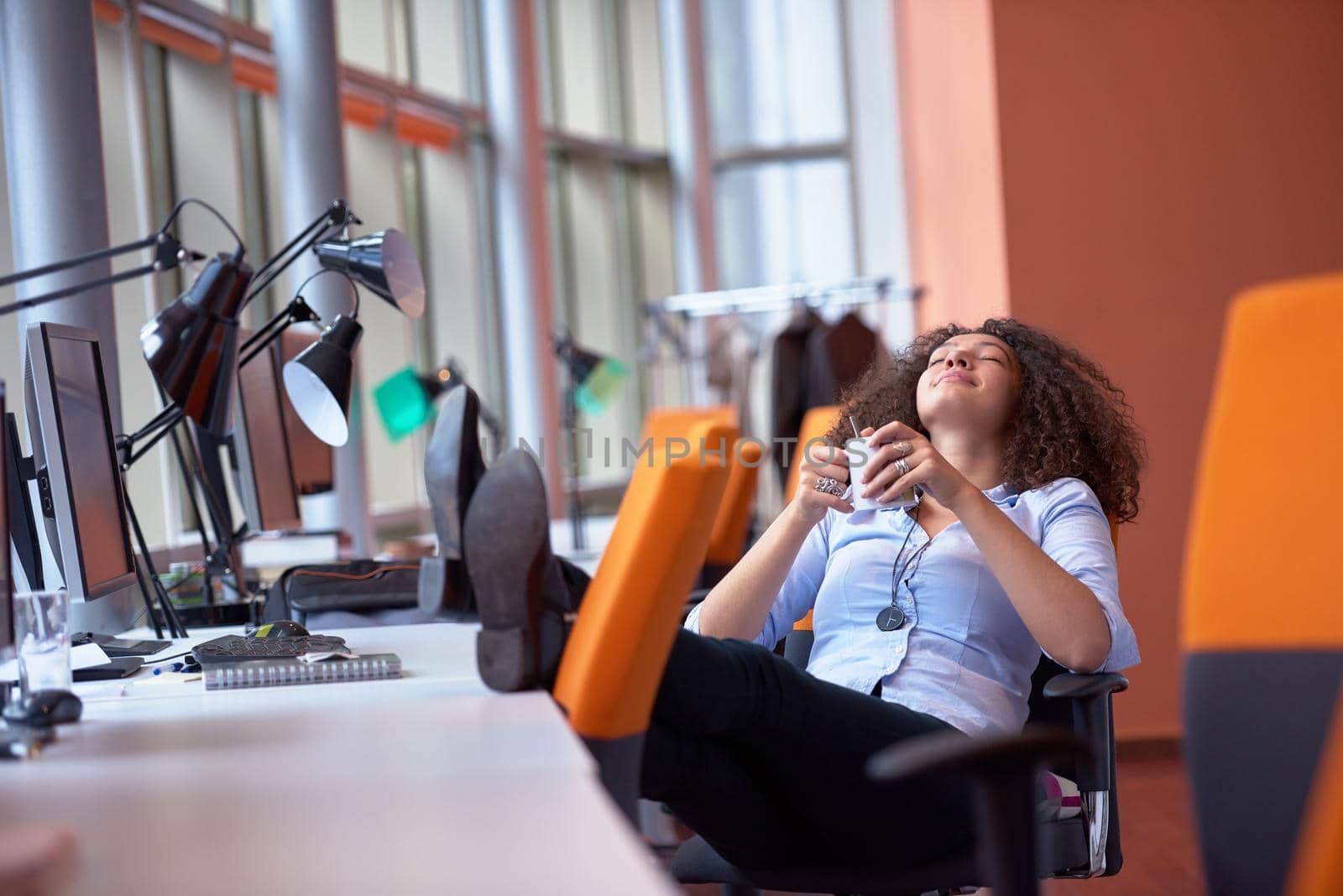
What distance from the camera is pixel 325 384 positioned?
7.00 feet

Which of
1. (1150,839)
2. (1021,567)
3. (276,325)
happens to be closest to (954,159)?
(1150,839)

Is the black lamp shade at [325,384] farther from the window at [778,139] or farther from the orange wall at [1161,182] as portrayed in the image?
the window at [778,139]

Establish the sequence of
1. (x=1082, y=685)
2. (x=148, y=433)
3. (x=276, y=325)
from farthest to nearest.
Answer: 1. (x=276, y=325)
2. (x=148, y=433)
3. (x=1082, y=685)

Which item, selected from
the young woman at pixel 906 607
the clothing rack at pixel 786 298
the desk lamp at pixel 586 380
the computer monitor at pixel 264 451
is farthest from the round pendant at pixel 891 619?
the clothing rack at pixel 786 298

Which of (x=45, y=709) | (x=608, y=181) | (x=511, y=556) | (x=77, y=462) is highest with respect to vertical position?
(x=608, y=181)

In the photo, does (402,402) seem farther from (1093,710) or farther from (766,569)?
(1093,710)

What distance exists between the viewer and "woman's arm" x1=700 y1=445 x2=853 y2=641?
1944 millimetres

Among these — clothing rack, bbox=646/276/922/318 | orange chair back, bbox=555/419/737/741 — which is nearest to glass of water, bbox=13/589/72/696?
orange chair back, bbox=555/419/737/741

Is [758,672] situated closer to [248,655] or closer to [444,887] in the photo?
[248,655]

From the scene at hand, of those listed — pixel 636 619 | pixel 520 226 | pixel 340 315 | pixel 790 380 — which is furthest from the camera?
pixel 520 226

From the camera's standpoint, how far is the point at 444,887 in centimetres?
80

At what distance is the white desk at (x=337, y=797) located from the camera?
32.6 inches

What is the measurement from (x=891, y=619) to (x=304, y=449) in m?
1.82

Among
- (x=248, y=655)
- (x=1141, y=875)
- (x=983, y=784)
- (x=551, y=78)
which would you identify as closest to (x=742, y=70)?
(x=551, y=78)
